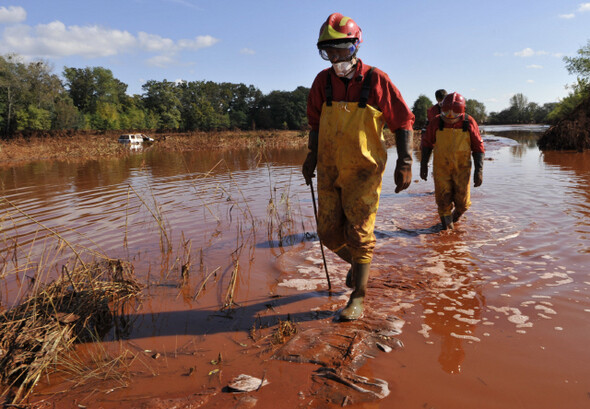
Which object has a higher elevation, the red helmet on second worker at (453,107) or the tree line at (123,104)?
the tree line at (123,104)

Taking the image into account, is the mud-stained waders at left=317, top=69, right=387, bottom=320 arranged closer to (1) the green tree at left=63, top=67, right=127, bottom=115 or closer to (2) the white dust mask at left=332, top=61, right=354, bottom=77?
(2) the white dust mask at left=332, top=61, right=354, bottom=77

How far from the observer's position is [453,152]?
5.09 m

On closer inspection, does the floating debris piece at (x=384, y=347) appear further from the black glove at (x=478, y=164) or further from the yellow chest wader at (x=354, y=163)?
the black glove at (x=478, y=164)

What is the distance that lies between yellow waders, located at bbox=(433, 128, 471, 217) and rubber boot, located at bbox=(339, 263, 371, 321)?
2.82 meters

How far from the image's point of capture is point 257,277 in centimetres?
387

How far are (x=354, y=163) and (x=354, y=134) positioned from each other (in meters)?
0.21

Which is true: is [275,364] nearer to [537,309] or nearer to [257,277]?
[257,277]

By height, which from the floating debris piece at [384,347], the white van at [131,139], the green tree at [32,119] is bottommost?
the floating debris piece at [384,347]

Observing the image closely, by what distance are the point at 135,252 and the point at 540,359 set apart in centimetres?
417

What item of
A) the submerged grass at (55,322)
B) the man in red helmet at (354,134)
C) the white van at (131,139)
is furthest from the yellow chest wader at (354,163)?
the white van at (131,139)

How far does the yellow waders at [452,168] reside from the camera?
16.6 feet

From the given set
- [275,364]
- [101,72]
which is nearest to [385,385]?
[275,364]

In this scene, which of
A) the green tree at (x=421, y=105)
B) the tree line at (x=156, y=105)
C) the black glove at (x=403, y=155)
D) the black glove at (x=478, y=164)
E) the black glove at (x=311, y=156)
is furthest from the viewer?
the green tree at (x=421, y=105)

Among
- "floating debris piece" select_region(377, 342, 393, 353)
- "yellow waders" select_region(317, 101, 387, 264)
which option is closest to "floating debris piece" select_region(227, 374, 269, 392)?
"floating debris piece" select_region(377, 342, 393, 353)
